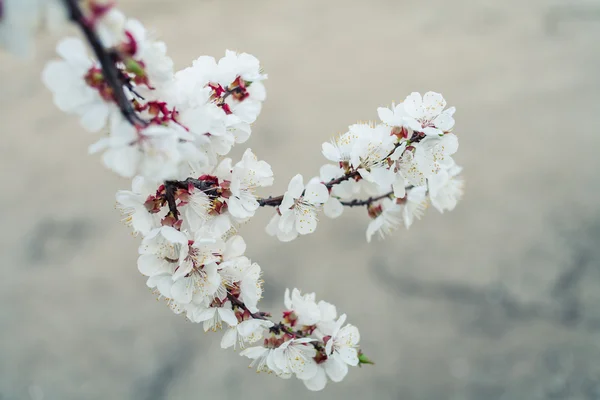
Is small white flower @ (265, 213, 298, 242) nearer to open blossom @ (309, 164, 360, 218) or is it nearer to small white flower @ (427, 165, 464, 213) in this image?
open blossom @ (309, 164, 360, 218)

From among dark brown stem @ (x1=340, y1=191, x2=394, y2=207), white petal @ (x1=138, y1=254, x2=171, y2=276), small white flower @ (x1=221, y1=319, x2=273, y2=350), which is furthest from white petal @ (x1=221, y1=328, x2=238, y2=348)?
dark brown stem @ (x1=340, y1=191, x2=394, y2=207)

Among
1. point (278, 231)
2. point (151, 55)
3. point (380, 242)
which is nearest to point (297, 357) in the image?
point (278, 231)

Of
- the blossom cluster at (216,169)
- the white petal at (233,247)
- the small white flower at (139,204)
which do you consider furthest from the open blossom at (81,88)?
the white petal at (233,247)

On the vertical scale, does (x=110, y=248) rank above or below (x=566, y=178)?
below

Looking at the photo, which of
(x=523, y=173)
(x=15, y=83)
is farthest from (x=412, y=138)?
(x=15, y=83)

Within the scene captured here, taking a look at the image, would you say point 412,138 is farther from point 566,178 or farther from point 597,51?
point 597,51

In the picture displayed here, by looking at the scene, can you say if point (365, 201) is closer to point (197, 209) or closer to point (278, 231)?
point (278, 231)
